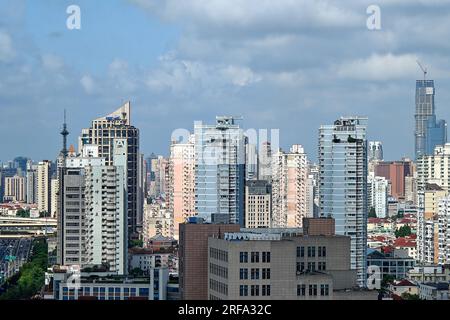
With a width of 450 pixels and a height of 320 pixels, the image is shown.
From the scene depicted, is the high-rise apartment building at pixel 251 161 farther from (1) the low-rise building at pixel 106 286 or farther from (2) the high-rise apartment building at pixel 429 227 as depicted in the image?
(2) the high-rise apartment building at pixel 429 227

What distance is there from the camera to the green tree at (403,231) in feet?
35.3

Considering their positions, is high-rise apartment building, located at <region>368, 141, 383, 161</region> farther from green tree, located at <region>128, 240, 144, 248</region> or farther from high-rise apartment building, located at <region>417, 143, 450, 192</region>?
green tree, located at <region>128, 240, 144, 248</region>

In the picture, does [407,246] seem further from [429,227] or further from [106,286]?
[106,286]

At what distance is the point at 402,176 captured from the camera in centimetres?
794

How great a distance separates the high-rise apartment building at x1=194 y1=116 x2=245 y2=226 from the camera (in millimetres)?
6117

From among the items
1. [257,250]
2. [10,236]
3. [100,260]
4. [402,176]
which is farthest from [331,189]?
[257,250]

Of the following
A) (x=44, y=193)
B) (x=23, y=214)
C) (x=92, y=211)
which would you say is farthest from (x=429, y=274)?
(x=23, y=214)

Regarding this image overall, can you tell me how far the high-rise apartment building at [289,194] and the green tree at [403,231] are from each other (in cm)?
361

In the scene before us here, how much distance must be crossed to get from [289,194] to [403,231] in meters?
4.41

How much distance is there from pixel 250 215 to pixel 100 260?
1.24 m

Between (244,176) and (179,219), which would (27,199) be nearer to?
(179,219)

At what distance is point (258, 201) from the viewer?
6.75m

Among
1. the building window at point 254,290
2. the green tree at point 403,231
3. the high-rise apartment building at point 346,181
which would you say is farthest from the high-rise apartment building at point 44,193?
the building window at point 254,290

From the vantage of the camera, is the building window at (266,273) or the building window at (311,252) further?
the building window at (311,252)
